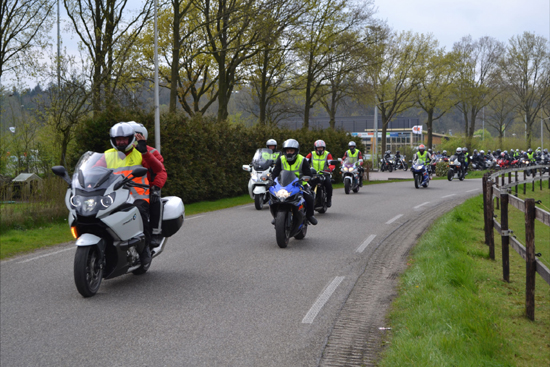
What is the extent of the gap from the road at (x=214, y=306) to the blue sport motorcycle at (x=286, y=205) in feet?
1.01

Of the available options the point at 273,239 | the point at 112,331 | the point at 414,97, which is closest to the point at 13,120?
the point at 273,239

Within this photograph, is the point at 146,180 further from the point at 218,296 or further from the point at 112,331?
the point at 112,331

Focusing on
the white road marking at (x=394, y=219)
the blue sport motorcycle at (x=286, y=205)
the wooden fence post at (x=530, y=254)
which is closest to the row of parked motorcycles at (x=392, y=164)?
the white road marking at (x=394, y=219)

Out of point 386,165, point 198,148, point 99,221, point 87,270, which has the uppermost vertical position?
point 198,148

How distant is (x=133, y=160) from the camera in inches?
280

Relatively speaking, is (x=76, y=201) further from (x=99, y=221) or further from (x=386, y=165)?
(x=386, y=165)

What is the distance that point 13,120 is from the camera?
28.7 meters

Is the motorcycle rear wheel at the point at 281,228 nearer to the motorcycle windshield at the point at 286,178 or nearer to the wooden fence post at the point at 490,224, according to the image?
the motorcycle windshield at the point at 286,178

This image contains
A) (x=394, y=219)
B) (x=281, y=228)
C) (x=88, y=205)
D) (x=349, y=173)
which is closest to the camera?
(x=88, y=205)

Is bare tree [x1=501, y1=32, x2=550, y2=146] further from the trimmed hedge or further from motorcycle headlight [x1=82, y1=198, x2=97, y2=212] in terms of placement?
motorcycle headlight [x1=82, y1=198, x2=97, y2=212]

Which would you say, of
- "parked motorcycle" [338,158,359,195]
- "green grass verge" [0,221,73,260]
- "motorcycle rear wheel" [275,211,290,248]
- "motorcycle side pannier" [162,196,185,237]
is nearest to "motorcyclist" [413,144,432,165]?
"parked motorcycle" [338,158,359,195]

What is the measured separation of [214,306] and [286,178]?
429cm

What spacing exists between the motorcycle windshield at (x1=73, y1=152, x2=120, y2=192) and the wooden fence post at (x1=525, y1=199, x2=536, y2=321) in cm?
432

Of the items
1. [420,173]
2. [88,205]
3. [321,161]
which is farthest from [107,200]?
[420,173]
